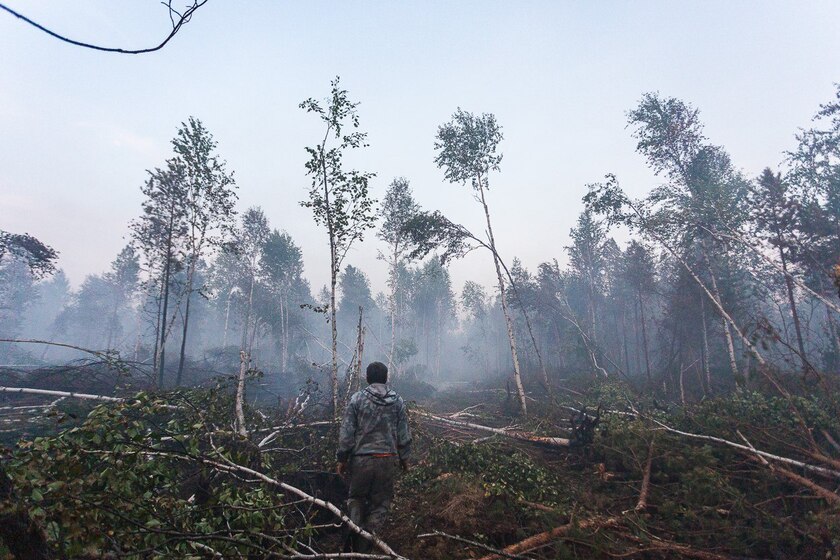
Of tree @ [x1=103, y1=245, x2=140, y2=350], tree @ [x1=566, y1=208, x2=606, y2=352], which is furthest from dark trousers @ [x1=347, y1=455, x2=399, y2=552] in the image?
tree @ [x1=103, y1=245, x2=140, y2=350]

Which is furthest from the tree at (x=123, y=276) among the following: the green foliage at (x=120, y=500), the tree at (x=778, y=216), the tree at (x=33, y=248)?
the tree at (x=778, y=216)

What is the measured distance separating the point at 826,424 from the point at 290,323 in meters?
38.1

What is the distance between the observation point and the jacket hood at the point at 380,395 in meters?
4.88

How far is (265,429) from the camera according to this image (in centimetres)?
792

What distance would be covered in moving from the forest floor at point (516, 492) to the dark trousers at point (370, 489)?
1.89 feet

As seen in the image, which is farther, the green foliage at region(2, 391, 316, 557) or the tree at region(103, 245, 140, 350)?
the tree at region(103, 245, 140, 350)

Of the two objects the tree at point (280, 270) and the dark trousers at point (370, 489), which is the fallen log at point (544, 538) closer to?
the dark trousers at point (370, 489)

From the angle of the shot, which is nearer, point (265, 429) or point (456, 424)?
point (265, 429)

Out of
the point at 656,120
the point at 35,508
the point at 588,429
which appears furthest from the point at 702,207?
the point at 35,508

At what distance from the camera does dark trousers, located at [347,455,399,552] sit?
450 cm

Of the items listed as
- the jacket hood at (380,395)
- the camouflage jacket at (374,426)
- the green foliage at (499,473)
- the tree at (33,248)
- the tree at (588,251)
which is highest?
the tree at (588,251)

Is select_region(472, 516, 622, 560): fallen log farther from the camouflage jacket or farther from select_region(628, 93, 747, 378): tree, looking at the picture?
select_region(628, 93, 747, 378): tree

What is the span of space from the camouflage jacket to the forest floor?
3.29ft

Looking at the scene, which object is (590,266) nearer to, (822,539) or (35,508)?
(822,539)
